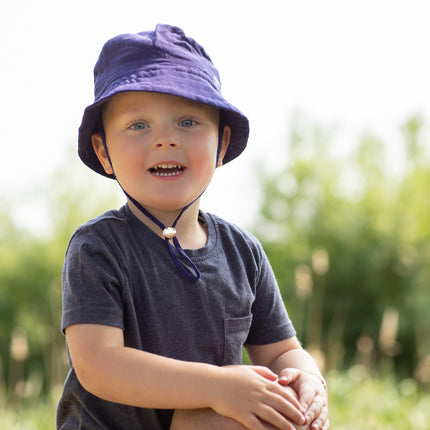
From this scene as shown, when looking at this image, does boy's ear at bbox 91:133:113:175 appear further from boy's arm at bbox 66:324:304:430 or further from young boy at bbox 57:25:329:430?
boy's arm at bbox 66:324:304:430

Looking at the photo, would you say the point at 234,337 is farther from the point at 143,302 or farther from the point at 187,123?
the point at 187,123

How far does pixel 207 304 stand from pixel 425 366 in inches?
145

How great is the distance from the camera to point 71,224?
18.9m

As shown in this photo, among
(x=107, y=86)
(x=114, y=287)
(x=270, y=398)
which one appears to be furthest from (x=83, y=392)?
(x=107, y=86)

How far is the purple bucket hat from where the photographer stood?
1.93 metres

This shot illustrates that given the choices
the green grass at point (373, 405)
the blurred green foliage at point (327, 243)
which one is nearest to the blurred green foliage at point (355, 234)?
the blurred green foliage at point (327, 243)

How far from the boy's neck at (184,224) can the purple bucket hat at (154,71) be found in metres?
0.34

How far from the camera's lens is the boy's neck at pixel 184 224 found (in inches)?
82.4

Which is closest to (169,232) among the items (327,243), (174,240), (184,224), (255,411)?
(174,240)

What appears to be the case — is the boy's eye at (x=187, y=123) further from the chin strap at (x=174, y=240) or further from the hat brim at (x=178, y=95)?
the chin strap at (x=174, y=240)

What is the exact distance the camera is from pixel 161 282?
1.97 metres

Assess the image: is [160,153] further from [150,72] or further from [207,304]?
[207,304]

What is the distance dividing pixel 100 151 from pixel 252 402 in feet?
3.31

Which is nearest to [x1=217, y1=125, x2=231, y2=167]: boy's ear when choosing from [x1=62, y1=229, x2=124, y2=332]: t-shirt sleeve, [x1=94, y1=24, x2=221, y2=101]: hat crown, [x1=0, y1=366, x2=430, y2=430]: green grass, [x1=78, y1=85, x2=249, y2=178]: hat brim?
[x1=78, y1=85, x2=249, y2=178]: hat brim
